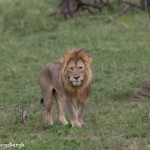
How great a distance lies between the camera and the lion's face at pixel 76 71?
827 centimetres

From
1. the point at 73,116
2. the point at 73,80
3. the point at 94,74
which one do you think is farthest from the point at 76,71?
the point at 94,74

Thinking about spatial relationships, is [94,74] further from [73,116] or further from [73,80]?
[73,80]

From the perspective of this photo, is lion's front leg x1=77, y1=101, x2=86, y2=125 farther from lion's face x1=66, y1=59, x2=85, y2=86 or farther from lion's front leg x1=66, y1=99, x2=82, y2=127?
lion's face x1=66, y1=59, x2=85, y2=86

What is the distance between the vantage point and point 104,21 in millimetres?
19578

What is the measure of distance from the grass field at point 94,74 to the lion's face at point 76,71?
2.17ft

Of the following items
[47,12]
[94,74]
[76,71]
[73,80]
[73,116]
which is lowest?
[73,116]

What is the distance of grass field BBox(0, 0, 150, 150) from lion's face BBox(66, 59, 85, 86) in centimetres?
66

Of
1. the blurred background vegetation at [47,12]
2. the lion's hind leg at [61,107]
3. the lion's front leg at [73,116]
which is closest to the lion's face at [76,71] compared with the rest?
the lion's front leg at [73,116]

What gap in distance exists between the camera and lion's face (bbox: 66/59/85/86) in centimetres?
827

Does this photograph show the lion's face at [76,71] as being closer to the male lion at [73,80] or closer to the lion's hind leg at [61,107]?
the male lion at [73,80]

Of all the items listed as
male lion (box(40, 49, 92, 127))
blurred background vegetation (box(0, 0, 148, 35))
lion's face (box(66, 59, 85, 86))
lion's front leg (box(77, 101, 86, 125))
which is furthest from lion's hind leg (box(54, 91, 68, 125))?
blurred background vegetation (box(0, 0, 148, 35))

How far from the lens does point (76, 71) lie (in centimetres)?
830

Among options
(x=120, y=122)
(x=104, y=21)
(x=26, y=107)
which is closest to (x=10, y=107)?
(x=26, y=107)

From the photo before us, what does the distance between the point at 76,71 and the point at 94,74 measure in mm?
4416
